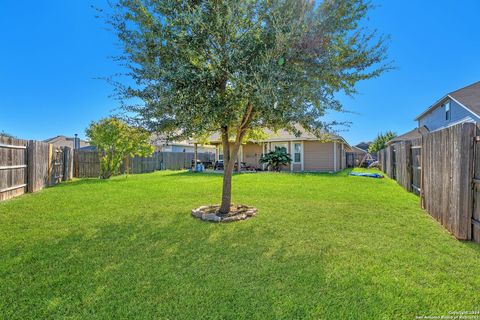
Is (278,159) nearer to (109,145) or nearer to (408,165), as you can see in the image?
(408,165)

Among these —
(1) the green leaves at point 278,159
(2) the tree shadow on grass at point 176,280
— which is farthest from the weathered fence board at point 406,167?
(1) the green leaves at point 278,159

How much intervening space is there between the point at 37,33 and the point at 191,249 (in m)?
12.4

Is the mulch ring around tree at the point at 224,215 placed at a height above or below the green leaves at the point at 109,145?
below

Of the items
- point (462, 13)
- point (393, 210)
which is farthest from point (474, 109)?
point (393, 210)

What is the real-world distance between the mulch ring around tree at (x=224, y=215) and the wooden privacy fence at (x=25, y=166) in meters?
6.05

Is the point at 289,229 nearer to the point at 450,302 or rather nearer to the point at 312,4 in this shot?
the point at 450,302

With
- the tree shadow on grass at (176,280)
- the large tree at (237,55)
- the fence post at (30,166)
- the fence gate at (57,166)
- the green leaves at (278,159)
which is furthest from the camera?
the green leaves at (278,159)

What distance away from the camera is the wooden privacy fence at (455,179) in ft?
13.2

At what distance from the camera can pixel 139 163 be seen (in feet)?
65.8

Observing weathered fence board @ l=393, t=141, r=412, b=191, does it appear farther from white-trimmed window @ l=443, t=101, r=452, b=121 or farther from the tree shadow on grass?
white-trimmed window @ l=443, t=101, r=452, b=121

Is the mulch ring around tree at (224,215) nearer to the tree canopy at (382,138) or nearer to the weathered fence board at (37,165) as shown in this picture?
the weathered fence board at (37,165)

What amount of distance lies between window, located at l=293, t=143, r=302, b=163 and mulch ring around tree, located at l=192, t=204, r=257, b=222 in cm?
1359

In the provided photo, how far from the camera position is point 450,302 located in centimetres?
236

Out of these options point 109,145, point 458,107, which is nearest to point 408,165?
point 458,107
